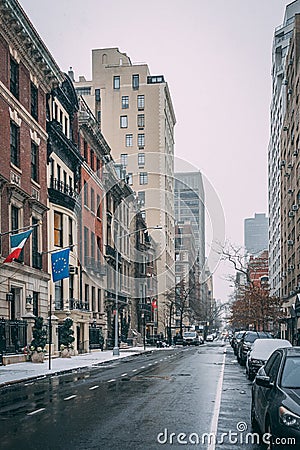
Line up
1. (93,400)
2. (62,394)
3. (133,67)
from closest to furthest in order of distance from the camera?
1. (93,400)
2. (62,394)
3. (133,67)

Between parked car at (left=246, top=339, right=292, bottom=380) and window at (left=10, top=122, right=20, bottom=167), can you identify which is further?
window at (left=10, top=122, right=20, bottom=167)

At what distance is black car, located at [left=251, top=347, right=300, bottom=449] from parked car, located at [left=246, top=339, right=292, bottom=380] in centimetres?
1220

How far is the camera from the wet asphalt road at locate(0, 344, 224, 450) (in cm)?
1093

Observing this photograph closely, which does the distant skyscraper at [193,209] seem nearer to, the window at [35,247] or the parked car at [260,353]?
the window at [35,247]

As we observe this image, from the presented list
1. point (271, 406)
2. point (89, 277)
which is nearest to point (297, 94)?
point (89, 277)

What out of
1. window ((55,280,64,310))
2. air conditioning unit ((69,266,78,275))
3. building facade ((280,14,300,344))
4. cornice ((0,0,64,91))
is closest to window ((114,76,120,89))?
building facade ((280,14,300,344))

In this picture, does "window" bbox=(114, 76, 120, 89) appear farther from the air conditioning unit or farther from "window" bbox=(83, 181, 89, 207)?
the air conditioning unit

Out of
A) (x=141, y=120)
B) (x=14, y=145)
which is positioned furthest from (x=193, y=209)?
(x=14, y=145)

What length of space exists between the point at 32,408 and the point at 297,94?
165 feet

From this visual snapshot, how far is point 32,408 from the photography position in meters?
15.6

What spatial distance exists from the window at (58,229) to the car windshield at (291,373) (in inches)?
1380

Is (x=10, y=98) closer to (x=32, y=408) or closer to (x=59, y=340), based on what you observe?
(x=59, y=340)

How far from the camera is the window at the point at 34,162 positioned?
3978cm

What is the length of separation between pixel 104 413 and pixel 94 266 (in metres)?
41.6
